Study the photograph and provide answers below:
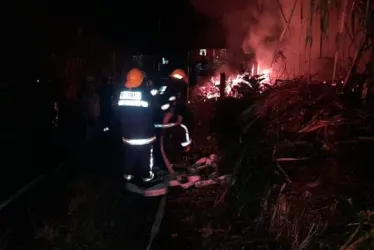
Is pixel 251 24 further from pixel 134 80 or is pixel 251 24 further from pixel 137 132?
pixel 137 132

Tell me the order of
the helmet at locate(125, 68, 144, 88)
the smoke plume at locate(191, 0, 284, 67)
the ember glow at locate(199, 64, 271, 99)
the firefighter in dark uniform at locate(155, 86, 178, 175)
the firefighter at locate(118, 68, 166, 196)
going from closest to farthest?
the firefighter at locate(118, 68, 166, 196), the helmet at locate(125, 68, 144, 88), the firefighter in dark uniform at locate(155, 86, 178, 175), the ember glow at locate(199, 64, 271, 99), the smoke plume at locate(191, 0, 284, 67)

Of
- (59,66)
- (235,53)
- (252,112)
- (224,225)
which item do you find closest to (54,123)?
(59,66)

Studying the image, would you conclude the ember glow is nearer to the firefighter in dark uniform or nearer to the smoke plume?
the smoke plume

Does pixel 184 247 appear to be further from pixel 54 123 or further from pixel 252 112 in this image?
pixel 54 123

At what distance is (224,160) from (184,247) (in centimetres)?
203

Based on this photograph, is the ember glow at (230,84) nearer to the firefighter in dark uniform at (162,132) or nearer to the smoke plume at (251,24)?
the smoke plume at (251,24)

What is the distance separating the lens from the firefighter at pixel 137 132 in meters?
6.92

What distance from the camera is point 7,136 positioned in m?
10.2

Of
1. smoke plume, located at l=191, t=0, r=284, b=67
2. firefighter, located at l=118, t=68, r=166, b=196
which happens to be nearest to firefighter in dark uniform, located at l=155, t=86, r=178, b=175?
firefighter, located at l=118, t=68, r=166, b=196

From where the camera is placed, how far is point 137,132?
23.1ft

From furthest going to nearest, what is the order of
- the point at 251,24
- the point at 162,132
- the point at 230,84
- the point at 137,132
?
the point at 230,84
the point at 251,24
the point at 162,132
the point at 137,132

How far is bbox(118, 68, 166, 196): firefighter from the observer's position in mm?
6922

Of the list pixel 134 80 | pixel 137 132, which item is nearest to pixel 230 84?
pixel 134 80

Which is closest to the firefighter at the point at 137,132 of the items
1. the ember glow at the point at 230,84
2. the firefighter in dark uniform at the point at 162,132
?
the firefighter in dark uniform at the point at 162,132
